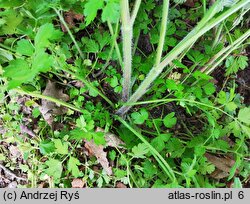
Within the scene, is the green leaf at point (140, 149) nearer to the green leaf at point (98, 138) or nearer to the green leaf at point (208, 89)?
the green leaf at point (98, 138)

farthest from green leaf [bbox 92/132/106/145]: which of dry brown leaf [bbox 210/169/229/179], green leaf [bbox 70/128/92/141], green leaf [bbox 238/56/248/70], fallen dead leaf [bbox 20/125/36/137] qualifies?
green leaf [bbox 238/56/248/70]

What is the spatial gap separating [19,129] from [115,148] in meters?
0.40

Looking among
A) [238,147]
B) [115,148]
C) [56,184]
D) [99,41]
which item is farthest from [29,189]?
[238,147]

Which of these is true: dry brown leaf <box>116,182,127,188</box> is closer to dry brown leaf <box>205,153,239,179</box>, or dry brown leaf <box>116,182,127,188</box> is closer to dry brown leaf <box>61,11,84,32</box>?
dry brown leaf <box>205,153,239,179</box>

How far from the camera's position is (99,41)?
4.32 ft

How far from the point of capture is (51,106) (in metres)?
1.36

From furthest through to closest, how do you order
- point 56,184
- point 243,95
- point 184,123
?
point 243,95, point 184,123, point 56,184

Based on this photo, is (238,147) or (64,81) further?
(64,81)

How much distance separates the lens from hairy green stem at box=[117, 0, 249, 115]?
35.6 inches

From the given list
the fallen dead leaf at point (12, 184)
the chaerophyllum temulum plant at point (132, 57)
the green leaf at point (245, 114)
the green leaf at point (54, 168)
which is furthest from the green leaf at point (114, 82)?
the fallen dead leaf at point (12, 184)

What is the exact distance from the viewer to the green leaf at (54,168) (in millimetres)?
1260

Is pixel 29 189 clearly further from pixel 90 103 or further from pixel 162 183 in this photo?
pixel 162 183

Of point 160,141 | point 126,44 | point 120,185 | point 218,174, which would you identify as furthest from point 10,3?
point 218,174

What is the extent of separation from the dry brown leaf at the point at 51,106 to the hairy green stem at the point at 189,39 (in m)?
0.24
